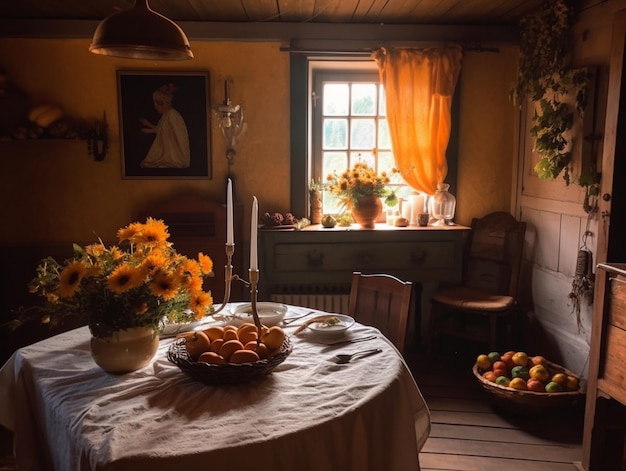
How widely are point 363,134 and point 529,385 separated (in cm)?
199

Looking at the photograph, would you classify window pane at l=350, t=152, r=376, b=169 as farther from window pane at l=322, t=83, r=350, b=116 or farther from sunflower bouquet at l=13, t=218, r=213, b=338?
sunflower bouquet at l=13, t=218, r=213, b=338

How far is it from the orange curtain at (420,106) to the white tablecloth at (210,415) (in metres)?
2.10

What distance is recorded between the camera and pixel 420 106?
3.71 m

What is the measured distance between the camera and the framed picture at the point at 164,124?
3.62 meters

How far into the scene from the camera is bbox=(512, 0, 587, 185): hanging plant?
3057 millimetres

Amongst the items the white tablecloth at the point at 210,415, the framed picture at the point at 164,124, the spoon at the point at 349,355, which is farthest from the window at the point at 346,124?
the white tablecloth at the point at 210,415

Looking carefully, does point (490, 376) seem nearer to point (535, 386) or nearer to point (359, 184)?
point (535, 386)

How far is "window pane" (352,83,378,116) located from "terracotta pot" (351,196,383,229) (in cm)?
69

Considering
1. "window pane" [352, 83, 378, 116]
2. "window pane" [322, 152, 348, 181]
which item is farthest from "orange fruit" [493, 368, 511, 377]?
"window pane" [352, 83, 378, 116]

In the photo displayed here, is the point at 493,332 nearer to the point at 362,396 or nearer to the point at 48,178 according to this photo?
the point at 362,396

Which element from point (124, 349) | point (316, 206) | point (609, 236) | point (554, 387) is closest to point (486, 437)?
point (554, 387)

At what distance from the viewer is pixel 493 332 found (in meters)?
3.36

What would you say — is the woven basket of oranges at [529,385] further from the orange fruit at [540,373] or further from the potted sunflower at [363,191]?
the potted sunflower at [363,191]

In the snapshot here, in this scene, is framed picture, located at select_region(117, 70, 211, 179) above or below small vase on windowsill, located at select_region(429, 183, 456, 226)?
above
